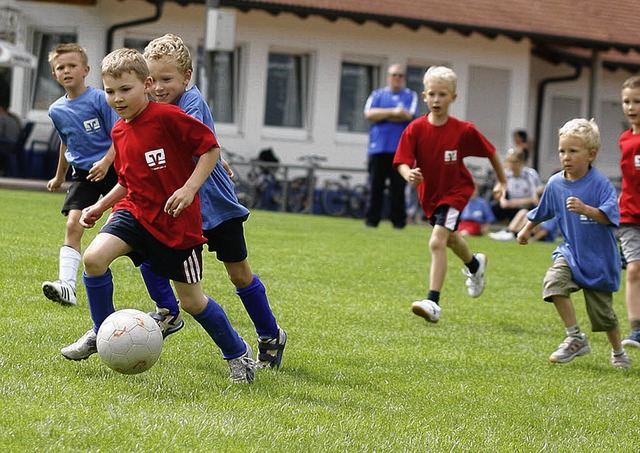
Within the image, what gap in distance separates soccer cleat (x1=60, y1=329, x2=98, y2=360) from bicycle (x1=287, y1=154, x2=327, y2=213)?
55.0ft

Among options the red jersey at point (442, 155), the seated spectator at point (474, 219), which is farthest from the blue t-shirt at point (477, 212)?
the red jersey at point (442, 155)

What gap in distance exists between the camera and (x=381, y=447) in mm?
4941

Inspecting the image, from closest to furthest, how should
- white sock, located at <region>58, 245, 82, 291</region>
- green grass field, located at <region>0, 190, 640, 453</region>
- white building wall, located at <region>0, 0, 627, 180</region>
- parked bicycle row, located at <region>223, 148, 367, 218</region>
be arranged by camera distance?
green grass field, located at <region>0, 190, 640, 453</region>, white sock, located at <region>58, 245, 82, 291</region>, parked bicycle row, located at <region>223, 148, 367, 218</region>, white building wall, located at <region>0, 0, 627, 180</region>

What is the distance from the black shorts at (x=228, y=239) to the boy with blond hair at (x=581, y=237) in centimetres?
220

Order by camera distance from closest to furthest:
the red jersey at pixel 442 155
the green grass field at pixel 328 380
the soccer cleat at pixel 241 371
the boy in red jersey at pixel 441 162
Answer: the green grass field at pixel 328 380, the soccer cleat at pixel 241 371, the boy in red jersey at pixel 441 162, the red jersey at pixel 442 155

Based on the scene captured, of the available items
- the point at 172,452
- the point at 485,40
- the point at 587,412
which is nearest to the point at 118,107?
the point at 172,452

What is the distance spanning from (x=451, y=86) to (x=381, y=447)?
4.70 m

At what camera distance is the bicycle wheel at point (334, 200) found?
23.1 m

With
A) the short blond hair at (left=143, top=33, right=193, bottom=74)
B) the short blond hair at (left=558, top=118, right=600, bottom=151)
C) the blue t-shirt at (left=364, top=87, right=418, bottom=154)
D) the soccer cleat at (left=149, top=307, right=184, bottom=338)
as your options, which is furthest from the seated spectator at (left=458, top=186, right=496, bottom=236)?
the short blond hair at (left=143, top=33, right=193, bottom=74)

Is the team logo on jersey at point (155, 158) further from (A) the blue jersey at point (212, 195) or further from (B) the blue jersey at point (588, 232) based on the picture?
(B) the blue jersey at point (588, 232)

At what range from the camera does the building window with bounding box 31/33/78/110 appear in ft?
78.8

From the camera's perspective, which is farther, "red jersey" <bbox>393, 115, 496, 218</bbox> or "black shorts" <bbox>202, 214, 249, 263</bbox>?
"red jersey" <bbox>393, 115, 496, 218</bbox>

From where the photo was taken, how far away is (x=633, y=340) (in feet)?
28.7

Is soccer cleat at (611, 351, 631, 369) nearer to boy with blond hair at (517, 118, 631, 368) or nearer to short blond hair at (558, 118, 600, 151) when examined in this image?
boy with blond hair at (517, 118, 631, 368)
